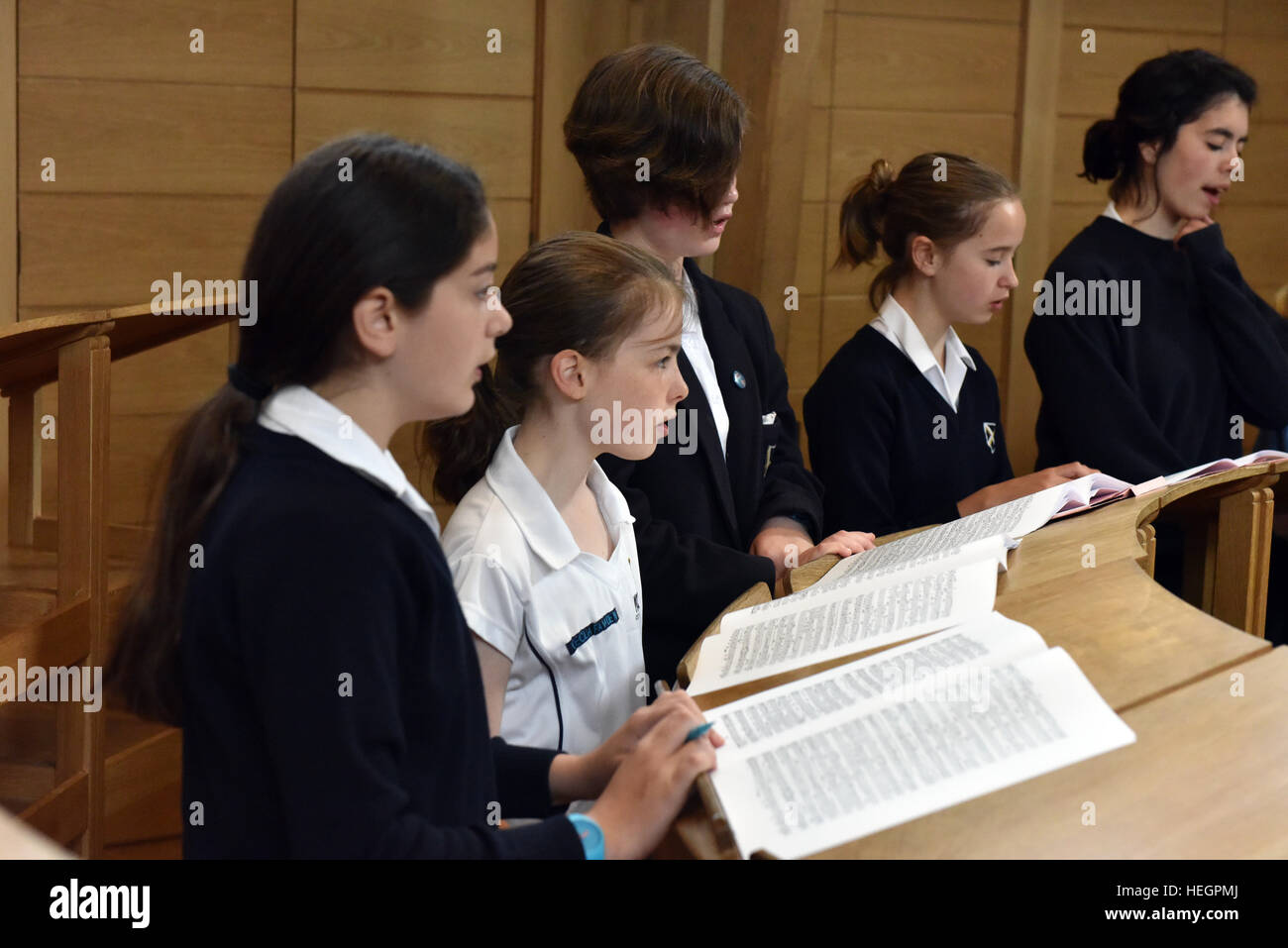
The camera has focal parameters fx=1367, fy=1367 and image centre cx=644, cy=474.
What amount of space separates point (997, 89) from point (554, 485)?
3195 millimetres

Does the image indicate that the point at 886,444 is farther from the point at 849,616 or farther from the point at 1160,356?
the point at 849,616

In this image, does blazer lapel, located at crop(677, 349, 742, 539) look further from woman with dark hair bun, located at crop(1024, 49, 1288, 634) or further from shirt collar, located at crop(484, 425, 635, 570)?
woman with dark hair bun, located at crop(1024, 49, 1288, 634)

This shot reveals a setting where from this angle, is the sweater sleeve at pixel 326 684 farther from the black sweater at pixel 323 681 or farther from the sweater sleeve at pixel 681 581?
the sweater sleeve at pixel 681 581

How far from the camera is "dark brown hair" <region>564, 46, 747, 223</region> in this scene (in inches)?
80.3

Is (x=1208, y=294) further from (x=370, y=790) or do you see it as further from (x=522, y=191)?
(x=370, y=790)

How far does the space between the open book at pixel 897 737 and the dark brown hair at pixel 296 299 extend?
493 millimetres

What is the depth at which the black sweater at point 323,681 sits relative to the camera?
1043 mm

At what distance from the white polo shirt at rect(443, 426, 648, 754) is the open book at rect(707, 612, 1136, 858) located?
299 mm

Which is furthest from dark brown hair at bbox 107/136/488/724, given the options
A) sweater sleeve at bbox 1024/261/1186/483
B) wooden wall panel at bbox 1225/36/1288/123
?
wooden wall panel at bbox 1225/36/1288/123

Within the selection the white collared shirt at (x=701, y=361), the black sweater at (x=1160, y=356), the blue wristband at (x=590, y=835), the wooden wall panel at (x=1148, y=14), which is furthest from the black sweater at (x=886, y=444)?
the wooden wall panel at (x=1148, y=14)

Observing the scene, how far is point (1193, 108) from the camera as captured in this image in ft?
9.50

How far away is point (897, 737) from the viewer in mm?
1245

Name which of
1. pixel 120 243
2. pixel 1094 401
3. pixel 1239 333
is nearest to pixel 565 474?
pixel 1094 401
